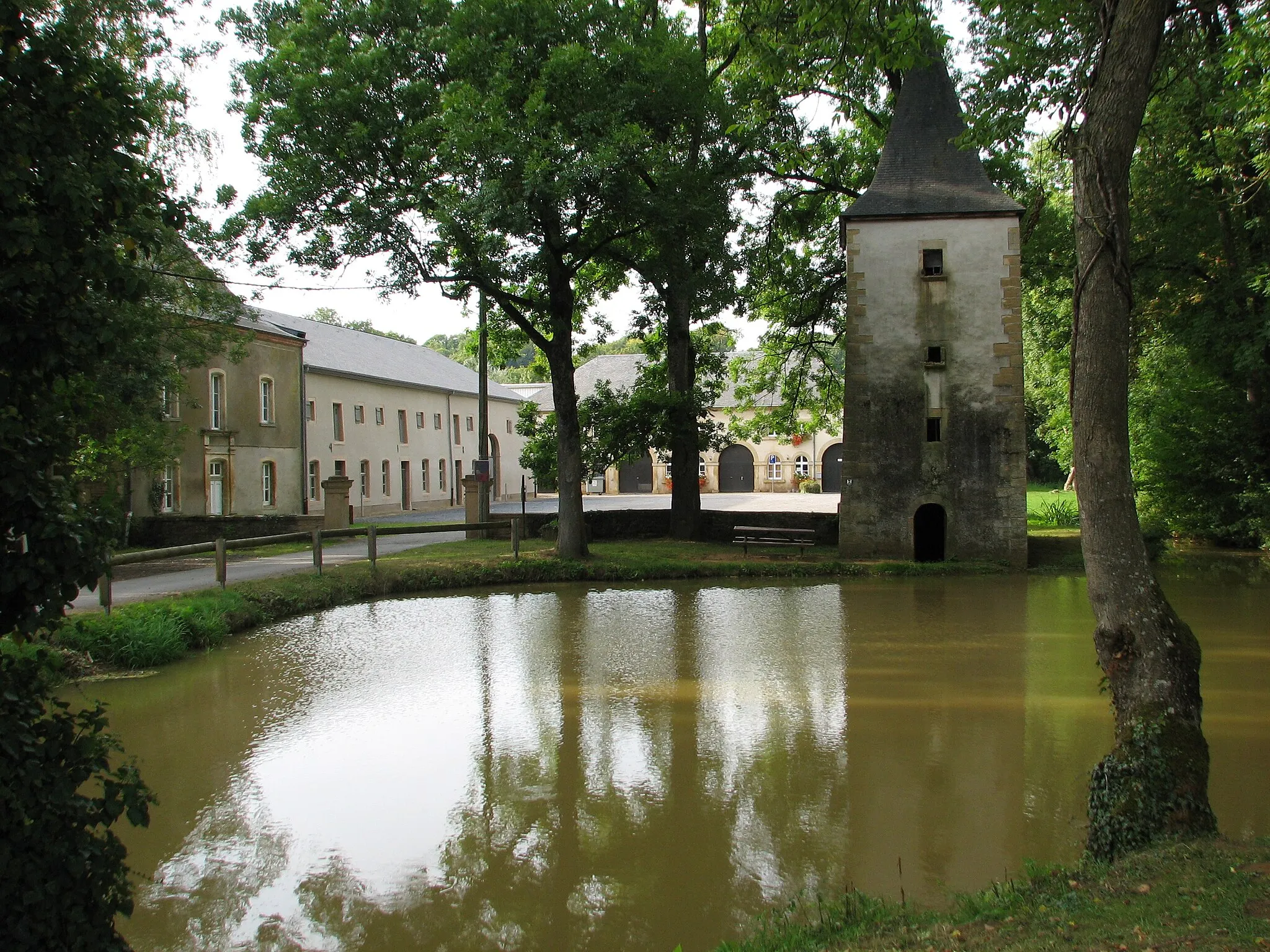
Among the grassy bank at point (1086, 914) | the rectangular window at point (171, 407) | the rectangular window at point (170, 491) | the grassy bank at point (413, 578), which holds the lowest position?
the grassy bank at point (1086, 914)

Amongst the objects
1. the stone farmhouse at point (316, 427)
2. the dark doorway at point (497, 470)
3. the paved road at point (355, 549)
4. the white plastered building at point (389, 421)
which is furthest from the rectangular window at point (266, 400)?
the dark doorway at point (497, 470)

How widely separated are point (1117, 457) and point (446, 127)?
41.4 ft

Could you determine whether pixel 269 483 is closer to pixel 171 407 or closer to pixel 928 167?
Result: pixel 171 407

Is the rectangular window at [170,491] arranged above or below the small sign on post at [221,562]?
above

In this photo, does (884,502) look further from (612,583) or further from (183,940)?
(183,940)

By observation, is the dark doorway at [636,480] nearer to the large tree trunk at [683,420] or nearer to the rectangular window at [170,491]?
the large tree trunk at [683,420]

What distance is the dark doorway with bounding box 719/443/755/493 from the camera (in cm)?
5209

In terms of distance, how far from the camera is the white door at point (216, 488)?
→ 28328mm

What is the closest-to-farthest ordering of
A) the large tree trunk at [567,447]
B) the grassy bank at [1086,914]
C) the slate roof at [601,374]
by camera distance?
1. the grassy bank at [1086,914]
2. the large tree trunk at [567,447]
3. the slate roof at [601,374]

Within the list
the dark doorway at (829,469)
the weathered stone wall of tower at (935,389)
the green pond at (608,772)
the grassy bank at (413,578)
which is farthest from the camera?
the dark doorway at (829,469)

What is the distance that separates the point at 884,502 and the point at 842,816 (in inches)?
574

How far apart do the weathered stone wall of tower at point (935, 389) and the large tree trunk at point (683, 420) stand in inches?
164

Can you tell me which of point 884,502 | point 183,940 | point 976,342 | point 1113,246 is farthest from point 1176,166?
point 183,940

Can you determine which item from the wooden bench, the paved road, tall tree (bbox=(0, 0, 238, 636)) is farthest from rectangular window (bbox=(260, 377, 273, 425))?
tall tree (bbox=(0, 0, 238, 636))
